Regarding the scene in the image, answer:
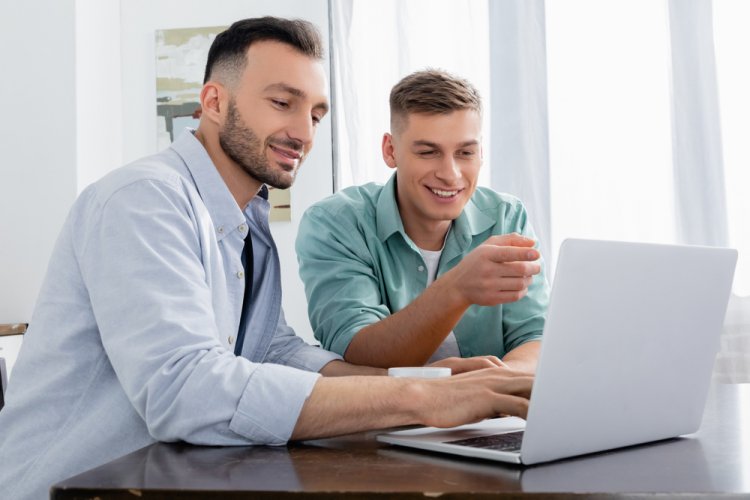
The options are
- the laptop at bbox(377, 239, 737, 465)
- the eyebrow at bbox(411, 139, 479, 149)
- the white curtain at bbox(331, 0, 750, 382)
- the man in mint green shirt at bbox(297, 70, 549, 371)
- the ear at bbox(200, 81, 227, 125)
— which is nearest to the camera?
the laptop at bbox(377, 239, 737, 465)

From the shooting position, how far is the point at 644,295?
2.50ft

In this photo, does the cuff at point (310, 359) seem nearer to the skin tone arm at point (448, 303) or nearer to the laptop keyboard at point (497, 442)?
the skin tone arm at point (448, 303)

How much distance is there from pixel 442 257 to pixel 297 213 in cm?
131

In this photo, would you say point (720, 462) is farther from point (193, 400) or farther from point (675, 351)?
point (193, 400)

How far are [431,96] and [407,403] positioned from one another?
1154 millimetres

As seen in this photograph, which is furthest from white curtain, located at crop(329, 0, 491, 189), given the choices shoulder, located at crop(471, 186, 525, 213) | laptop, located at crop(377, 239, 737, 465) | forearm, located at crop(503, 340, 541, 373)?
laptop, located at crop(377, 239, 737, 465)

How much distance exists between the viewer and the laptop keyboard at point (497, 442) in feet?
2.46

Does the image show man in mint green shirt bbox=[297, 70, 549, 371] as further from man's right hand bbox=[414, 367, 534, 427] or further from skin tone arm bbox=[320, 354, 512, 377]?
man's right hand bbox=[414, 367, 534, 427]

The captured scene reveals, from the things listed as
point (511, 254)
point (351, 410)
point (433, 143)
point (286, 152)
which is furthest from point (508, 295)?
point (433, 143)

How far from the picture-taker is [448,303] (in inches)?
58.1

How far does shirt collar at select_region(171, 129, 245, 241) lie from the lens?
47.1 inches

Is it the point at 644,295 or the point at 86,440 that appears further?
the point at 86,440

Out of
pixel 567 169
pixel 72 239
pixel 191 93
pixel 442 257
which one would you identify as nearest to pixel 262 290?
pixel 72 239

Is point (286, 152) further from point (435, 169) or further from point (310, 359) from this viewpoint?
point (435, 169)
